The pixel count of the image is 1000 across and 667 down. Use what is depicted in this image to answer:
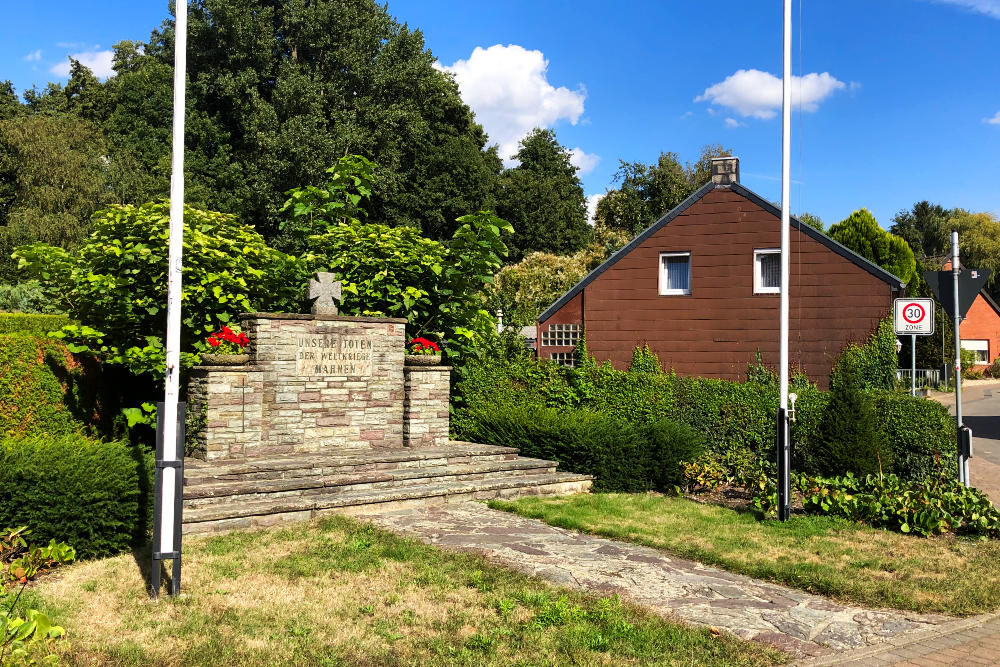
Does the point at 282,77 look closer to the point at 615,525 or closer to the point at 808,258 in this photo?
the point at 808,258

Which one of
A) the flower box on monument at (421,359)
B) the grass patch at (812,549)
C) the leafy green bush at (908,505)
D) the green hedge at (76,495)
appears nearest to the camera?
the grass patch at (812,549)

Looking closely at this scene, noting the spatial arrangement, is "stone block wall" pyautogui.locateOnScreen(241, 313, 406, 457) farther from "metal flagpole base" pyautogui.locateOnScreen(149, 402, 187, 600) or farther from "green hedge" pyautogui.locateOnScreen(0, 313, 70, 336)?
"metal flagpole base" pyautogui.locateOnScreen(149, 402, 187, 600)

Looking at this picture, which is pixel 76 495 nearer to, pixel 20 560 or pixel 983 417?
pixel 20 560

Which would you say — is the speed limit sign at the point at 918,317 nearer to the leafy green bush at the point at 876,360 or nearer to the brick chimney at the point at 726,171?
the leafy green bush at the point at 876,360

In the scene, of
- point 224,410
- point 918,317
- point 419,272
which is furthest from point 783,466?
point 224,410

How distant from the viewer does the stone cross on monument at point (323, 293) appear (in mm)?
13961

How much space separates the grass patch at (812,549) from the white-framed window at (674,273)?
38.7 feet

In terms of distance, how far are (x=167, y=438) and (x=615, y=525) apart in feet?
18.7

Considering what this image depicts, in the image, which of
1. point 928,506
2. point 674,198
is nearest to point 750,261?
point 928,506

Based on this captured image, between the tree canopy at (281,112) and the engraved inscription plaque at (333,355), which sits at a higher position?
the tree canopy at (281,112)

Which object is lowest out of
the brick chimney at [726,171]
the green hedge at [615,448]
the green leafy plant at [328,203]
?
the green hedge at [615,448]

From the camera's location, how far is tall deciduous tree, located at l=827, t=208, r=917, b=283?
46.9 metres

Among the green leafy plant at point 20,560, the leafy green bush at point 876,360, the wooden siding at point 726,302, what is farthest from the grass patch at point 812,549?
the wooden siding at point 726,302

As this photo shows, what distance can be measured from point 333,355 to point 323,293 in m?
1.26
